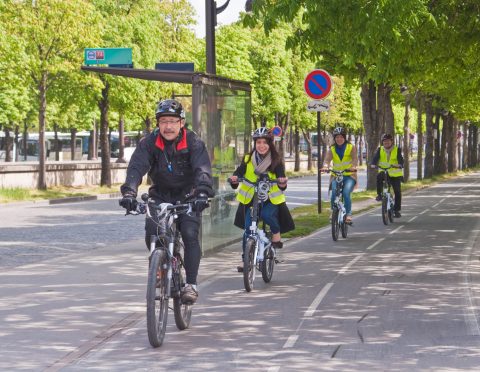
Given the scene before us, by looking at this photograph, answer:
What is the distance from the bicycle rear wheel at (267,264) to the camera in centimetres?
1206

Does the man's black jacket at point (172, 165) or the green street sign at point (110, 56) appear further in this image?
the green street sign at point (110, 56)

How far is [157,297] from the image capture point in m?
8.09

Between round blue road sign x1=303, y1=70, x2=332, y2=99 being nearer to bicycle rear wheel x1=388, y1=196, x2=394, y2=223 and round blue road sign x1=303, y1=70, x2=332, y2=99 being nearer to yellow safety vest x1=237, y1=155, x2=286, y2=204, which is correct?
bicycle rear wheel x1=388, y1=196, x2=394, y2=223

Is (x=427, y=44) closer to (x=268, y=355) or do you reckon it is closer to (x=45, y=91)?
(x=268, y=355)

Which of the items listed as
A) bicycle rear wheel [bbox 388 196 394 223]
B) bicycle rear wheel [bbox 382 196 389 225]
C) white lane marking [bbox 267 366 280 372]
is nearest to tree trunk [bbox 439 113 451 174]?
bicycle rear wheel [bbox 388 196 394 223]

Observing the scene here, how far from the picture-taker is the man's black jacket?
8.59 metres

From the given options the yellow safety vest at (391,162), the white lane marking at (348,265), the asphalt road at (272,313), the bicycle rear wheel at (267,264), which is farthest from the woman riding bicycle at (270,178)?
the yellow safety vest at (391,162)

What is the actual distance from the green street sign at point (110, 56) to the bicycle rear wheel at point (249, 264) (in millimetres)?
7133

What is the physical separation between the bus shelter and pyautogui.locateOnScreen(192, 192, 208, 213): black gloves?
656 centimetres

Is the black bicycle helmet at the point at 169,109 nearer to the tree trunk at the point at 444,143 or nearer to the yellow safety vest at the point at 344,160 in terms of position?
the yellow safety vest at the point at 344,160

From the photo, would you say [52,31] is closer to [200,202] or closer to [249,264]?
[249,264]

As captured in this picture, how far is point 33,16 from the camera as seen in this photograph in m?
37.2

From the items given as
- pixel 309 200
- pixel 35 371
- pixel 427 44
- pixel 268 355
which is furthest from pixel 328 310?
pixel 309 200

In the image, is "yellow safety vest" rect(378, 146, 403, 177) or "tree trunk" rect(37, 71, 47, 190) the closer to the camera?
"yellow safety vest" rect(378, 146, 403, 177)
